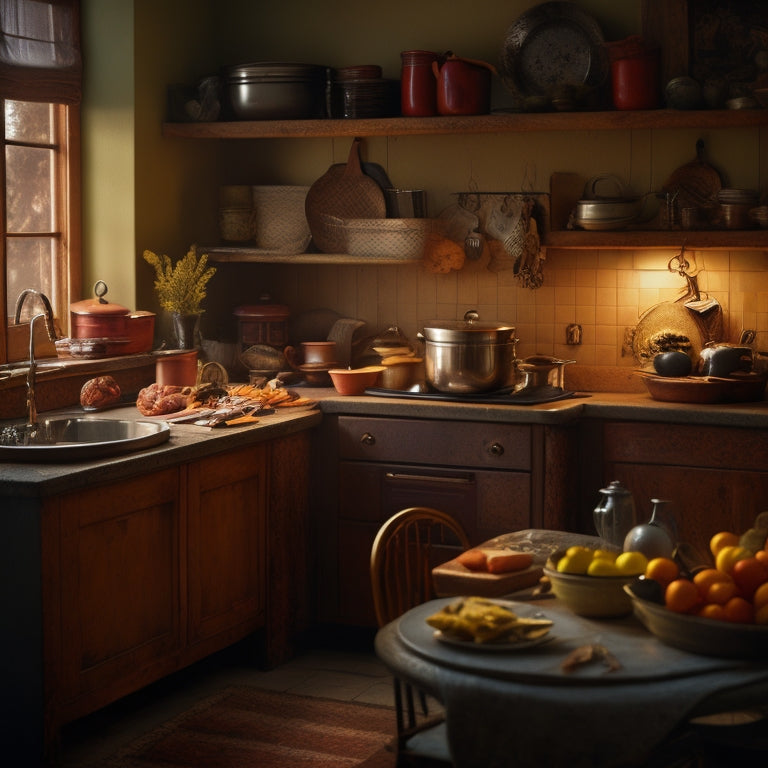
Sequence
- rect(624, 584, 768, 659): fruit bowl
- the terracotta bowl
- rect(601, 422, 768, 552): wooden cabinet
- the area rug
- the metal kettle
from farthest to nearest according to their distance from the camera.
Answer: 1. the terracotta bowl
2. rect(601, 422, 768, 552): wooden cabinet
3. the area rug
4. the metal kettle
5. rect(624, 584, 768, 659): fruit bowl

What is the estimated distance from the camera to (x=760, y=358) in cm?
462

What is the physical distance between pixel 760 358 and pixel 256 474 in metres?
1.88

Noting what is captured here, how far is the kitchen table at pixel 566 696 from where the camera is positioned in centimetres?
201

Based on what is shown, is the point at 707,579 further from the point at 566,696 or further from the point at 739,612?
the point at 566,696

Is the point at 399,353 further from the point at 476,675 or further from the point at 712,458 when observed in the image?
the point at 476,675

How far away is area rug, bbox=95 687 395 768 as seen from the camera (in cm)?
354

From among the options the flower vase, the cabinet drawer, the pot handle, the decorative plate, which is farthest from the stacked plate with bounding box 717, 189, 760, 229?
the flower vase

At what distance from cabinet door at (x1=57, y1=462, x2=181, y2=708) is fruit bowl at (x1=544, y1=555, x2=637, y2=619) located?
A: 148 cm

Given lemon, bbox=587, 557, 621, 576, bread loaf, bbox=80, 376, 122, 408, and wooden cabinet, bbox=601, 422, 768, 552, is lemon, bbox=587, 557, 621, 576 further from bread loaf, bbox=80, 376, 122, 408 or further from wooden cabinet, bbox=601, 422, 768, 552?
bread loaf, bbox=80, 376, 122, 408

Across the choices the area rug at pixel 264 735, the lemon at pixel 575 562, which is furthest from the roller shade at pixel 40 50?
the lemon at pixel 575 562

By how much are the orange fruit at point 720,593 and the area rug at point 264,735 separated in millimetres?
1443

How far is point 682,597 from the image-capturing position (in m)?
2.21

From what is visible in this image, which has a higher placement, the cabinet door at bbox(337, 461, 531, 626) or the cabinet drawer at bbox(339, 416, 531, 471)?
the cabinet drawer at bbox(339, 416, 531, 471)

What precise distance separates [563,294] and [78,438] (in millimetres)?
1984
